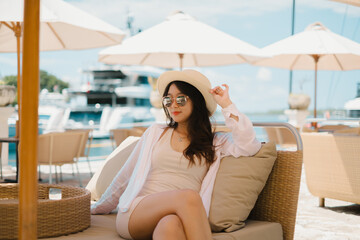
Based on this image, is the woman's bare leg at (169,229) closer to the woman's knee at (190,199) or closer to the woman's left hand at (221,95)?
the woman's knee at (190,199)

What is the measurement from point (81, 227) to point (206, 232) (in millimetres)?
667

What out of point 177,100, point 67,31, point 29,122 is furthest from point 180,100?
point 67,31

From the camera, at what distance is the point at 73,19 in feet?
19.3

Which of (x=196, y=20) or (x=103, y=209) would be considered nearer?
(x=103, y=209)

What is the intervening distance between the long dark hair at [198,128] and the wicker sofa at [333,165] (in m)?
2.28

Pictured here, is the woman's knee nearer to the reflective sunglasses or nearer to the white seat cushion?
the white seat cushion

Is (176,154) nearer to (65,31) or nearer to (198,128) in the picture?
(198,128)

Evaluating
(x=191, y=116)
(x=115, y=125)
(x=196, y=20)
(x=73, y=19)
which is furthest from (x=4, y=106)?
(x=115, y=125)

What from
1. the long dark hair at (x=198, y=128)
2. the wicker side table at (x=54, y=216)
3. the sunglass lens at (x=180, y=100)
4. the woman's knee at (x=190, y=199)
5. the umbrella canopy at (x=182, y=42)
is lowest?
the wicker side table at (x=54, y=216)

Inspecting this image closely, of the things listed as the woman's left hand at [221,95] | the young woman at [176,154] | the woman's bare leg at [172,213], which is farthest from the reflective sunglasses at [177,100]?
the woman's bare leg at [172,213]

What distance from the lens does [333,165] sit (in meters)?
4.89

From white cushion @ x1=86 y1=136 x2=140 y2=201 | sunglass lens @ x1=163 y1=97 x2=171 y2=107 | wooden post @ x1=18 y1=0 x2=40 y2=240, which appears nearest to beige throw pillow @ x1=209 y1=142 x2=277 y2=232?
sunglass lens @ x1=163 y1=97 x2=171 y2=107

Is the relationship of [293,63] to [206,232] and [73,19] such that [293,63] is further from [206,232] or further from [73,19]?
[206,232]

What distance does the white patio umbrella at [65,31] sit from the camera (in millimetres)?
5906
